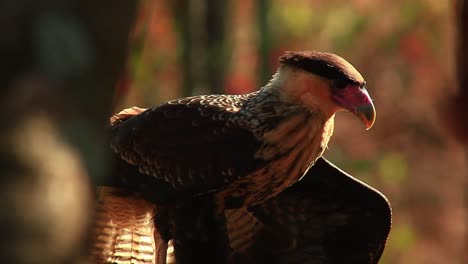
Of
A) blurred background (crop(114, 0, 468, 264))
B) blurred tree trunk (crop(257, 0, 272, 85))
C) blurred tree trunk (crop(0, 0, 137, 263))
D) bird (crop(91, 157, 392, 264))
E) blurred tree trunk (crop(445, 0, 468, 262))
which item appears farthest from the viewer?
blurred background (crop(114, 0, 468, 264))

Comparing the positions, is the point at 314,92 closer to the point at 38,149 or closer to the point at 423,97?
the point at 38,149

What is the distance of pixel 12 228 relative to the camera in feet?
8.91

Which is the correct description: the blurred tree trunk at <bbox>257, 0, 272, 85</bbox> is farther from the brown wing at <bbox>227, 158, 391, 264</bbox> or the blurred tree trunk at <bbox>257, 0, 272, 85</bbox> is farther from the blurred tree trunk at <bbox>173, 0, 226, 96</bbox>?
the brown wing at <bbox>227, 158, 391, 264</bbox>

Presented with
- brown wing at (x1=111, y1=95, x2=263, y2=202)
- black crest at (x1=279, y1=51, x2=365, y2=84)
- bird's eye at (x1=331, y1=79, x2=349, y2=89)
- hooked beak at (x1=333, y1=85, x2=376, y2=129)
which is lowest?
brown wing at (x1=111, y1=95, x2=263, y2=202)

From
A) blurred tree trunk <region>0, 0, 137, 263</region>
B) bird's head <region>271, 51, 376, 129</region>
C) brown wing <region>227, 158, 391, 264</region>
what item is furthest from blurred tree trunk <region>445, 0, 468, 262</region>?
blurred tree trunk <region>0, 0, 137, 263</region>

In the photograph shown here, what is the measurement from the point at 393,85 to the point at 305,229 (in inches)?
477

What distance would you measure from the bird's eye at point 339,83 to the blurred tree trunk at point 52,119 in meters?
2.26

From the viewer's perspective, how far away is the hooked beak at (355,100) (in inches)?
202

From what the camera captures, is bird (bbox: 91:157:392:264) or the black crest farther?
bird (bbox: 91:157:392:264)

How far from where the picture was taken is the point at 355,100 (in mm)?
5156

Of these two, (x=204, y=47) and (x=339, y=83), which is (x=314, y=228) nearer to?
(x=339, y=83)

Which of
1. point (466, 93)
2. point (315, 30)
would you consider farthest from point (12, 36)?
point (315, 30)

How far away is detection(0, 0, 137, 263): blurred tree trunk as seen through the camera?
2781 mm

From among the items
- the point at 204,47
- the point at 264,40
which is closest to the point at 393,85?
the point at 264,40
